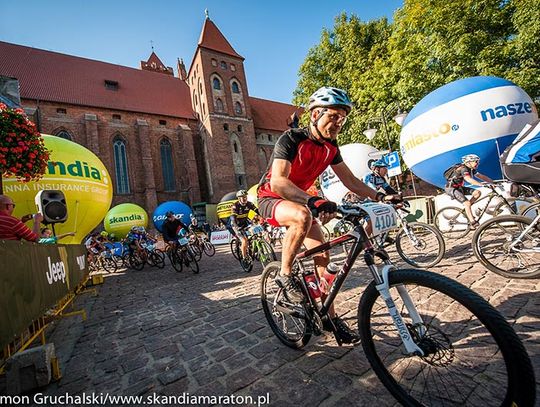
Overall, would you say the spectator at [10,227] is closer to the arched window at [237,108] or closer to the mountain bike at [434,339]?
the mountain bike at [434,339]

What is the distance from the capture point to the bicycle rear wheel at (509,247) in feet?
10.9

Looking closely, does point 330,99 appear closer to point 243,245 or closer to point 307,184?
point 307,184

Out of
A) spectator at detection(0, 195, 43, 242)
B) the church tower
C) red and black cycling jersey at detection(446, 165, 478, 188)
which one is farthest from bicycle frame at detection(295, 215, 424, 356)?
the church tower

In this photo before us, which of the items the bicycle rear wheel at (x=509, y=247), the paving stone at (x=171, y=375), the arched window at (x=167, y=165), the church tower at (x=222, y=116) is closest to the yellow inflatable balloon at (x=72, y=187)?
the paving stone at (x=171, y=375)

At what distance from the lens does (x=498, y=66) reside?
11.5 m

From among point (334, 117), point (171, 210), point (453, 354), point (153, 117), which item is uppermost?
point (153, 117)

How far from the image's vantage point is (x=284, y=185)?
2111 millimetres

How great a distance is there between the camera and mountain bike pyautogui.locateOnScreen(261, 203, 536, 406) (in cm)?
125

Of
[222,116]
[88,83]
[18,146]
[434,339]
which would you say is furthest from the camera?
[222,116]

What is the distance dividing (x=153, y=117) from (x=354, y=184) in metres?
33.1

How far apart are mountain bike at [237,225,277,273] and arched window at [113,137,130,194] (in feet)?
80.7

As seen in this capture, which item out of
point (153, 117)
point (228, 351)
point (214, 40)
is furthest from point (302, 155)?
point (214, 40)

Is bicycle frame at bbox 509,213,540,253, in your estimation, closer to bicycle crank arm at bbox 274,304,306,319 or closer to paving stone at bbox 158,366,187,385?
bicycle crank arm at bbox 274,304,306,319

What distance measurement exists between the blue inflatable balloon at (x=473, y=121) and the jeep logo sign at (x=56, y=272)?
346 inches
